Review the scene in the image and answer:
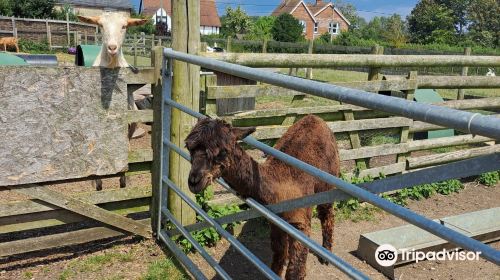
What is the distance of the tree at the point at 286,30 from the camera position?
4691cm

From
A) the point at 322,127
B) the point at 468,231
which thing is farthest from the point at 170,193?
the point at 468,231

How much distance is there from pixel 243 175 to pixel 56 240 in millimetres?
2383

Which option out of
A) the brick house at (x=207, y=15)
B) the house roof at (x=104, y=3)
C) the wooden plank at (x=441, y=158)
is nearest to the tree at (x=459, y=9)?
the brick house at (x=207, y=15)

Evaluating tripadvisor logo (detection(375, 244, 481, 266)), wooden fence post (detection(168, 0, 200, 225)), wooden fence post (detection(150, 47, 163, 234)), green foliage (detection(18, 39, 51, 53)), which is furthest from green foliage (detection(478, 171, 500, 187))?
green foliage (detection(18, 39, 51, 53))

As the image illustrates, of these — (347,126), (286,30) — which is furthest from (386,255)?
(286,30)

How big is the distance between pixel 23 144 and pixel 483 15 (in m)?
78.6

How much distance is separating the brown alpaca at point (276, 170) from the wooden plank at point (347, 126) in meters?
0.98

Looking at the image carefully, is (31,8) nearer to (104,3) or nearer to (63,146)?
(104,3)

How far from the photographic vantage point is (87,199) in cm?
394

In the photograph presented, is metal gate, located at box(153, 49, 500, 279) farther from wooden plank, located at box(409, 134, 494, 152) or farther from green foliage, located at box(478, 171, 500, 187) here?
Result: green foliage, located at box(478, 171, 500, 187)

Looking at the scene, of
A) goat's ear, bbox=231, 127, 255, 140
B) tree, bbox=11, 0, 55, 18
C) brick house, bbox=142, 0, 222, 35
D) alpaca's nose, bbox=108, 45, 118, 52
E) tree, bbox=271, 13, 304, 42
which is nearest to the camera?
goat's ear, bbox=231, 127, 255, 140

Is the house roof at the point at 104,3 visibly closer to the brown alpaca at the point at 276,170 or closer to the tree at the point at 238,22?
the tree at the point at 238,22

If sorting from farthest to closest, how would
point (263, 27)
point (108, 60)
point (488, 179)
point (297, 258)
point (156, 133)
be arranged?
point (263, 27) < point (488, 179) < point (108, 60) < point (156, 133) < point (297, 258)

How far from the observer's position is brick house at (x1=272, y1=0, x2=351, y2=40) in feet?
261
